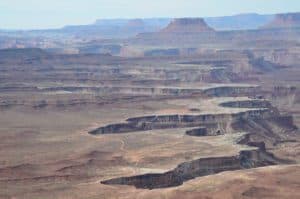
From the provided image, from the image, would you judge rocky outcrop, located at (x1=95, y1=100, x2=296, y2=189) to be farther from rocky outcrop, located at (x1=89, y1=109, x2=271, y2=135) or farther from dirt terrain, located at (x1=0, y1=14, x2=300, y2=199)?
dirt terrain, located at (x1=0, y1=14, x2=300, y2=199)

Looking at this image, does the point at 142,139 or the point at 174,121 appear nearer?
the point at 142,139

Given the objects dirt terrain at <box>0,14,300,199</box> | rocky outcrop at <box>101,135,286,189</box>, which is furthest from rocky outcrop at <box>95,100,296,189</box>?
dirt terrain at <box>0,14,300,199</box>

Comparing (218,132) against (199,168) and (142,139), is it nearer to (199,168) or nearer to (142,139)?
(142,139)

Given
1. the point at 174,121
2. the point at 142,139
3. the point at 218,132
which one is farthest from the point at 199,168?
the point at 174,121

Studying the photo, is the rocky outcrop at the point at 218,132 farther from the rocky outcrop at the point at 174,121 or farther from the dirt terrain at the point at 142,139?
the dirt terrain at the point at 142,139

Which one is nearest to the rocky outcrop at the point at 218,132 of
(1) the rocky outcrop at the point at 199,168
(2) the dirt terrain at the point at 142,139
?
(1) the rocky outcrop at the point at 199,168

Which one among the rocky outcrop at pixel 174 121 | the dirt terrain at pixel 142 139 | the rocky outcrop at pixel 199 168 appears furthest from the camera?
the rocky outcrop at pixel 174 121

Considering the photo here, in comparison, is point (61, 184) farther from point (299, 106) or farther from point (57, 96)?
point (299, 106)

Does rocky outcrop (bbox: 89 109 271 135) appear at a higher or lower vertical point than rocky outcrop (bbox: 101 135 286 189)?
higher
